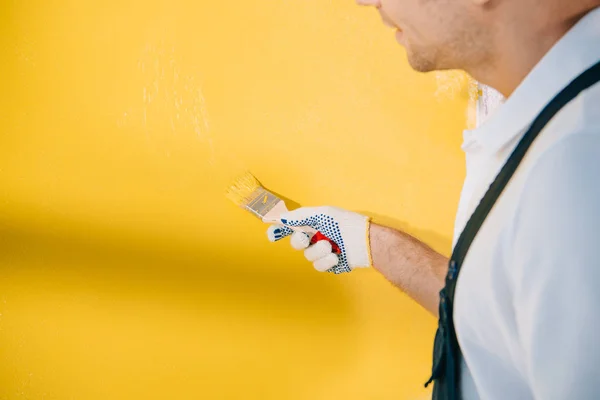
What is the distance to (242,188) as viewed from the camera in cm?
140

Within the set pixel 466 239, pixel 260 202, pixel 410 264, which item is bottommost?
pixel 466 239

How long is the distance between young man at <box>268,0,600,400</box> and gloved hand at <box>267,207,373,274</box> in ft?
1.09

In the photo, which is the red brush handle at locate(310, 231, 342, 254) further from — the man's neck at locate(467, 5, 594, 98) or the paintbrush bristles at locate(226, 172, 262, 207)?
the man's neck at locate(467, 5, 594, 98)

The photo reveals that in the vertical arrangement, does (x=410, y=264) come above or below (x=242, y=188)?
below

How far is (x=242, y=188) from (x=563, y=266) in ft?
2.79

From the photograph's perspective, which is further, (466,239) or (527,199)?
(466,239)

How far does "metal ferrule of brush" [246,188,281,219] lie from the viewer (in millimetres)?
1318

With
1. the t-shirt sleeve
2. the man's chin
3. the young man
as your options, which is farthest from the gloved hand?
the t-shirt sleeve

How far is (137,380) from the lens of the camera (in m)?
1.33

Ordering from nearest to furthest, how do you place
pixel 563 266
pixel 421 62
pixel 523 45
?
pixel 563 266 → pixel 523 45 → pixel 421 62

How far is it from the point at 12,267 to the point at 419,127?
934 mm

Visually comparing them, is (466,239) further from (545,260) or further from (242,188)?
(242,188)

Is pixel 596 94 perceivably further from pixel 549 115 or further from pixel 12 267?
pixel 12 267

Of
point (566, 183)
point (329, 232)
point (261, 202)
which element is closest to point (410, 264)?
point (329, 232)
